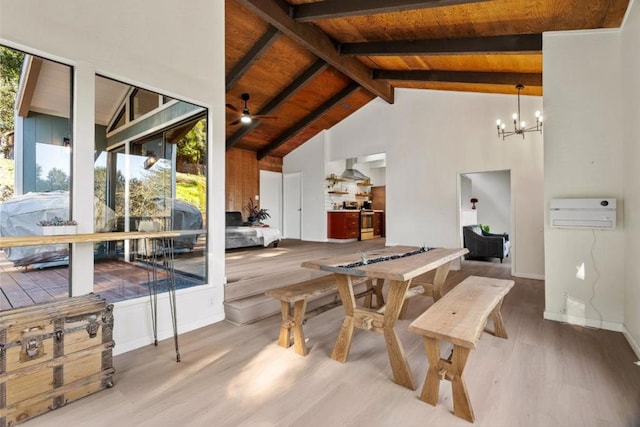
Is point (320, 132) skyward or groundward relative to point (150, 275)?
skyward

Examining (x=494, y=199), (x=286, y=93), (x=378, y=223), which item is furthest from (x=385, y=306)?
(x=494, y=199)

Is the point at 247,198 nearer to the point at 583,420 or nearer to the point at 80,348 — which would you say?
the point at 80,348

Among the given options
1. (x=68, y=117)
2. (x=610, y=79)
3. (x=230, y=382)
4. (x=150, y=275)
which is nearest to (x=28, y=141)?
(x=68, y=117)

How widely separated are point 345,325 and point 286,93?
549 cm

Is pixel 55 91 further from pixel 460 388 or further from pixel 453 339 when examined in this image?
pixel 460 388

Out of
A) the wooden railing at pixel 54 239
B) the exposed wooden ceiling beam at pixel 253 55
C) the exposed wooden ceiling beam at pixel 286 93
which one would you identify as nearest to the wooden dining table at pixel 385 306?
the wooden railing at pixel 54 239

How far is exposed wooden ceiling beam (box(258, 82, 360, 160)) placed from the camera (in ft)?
22.7

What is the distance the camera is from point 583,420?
1568mm

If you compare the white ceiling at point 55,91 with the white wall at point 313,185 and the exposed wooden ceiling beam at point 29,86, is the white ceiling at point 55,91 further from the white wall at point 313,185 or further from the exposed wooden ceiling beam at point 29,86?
the white wall at point 313,185

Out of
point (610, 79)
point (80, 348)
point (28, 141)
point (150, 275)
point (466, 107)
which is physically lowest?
point (80, 348)

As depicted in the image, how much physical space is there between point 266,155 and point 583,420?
8320 mm

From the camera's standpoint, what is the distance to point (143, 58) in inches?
98.0

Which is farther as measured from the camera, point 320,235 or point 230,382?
point 320,235

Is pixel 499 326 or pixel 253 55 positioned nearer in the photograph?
pixel 499 326
